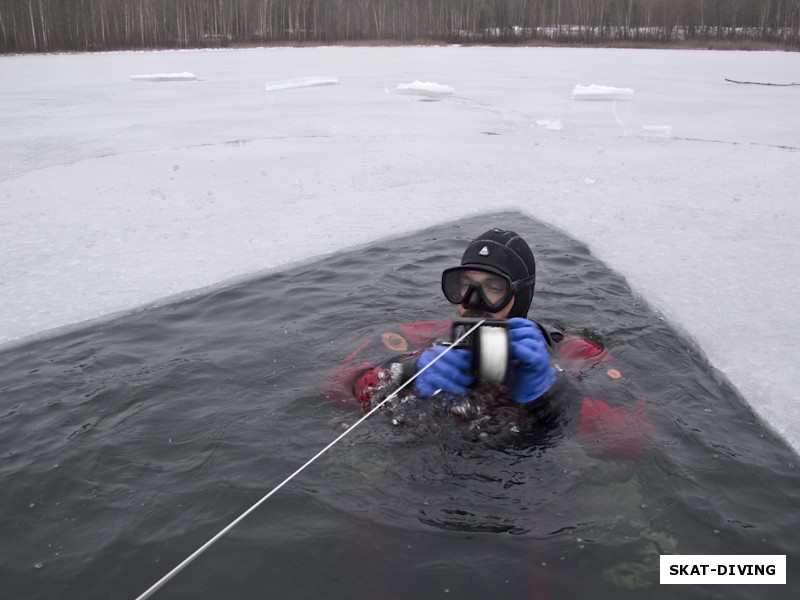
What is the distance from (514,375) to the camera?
9.16 ft

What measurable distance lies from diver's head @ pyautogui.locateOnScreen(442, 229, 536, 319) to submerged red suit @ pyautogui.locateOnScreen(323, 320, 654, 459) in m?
0.24

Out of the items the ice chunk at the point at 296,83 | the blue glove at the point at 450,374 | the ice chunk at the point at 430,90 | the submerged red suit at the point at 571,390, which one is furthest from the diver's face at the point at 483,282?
the ice chunk at the point at 296,83

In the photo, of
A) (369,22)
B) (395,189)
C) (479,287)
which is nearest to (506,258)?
(479,287)

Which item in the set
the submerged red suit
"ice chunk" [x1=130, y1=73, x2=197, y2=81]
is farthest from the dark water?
"ice chunk" [x1=130, y1=73, x2=197, y2=81]

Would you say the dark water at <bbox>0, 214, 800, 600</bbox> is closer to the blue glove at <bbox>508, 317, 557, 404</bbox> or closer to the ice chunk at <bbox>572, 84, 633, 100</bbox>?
the blue glove at <bbox>508, 317, 557, 404</bbox>

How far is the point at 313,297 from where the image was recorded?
4.35 meters

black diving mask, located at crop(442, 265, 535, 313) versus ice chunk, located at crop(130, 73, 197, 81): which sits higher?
ice chunk, located at crop(130, 73, 197, 81)

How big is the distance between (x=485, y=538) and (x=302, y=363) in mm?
1593

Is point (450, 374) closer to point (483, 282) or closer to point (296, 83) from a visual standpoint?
point (483, 282)

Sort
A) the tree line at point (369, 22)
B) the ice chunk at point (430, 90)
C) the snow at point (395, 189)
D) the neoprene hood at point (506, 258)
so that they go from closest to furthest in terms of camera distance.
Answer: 1. the neoprene hood at point (506, 258)
2. the snow at point (395, 189)
3. the ice chunk at point (430, 90)
4. the tree line at point (369, 22)

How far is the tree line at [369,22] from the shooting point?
36125mm

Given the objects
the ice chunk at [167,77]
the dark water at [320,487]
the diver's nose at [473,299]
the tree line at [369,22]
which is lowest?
the dark water at [320,487]

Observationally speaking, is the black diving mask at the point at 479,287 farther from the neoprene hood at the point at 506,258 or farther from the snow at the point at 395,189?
the snow at the point at 395,189

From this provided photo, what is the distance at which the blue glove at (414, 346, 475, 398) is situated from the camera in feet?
9.20
